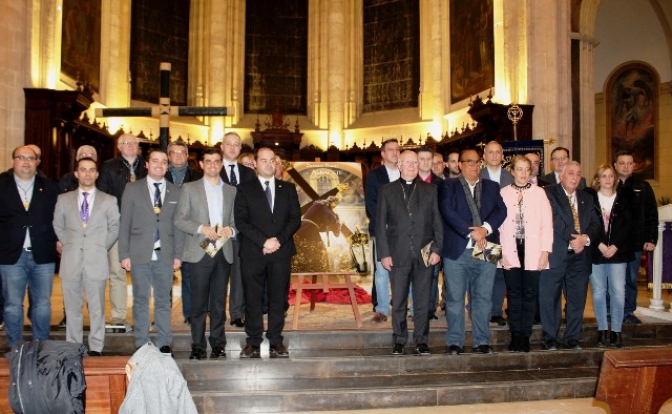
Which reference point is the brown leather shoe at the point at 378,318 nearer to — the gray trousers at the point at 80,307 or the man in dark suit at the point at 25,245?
the gray trousers at the point at 80,307

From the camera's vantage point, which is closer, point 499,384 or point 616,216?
point 499,384

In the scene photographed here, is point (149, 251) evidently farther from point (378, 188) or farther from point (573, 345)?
point (573, 345)

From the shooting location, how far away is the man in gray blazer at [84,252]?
448 centimetres

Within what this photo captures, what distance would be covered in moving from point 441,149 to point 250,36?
20.8ft

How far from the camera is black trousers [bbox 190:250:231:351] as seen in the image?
179 inches

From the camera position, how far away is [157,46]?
14.9 m

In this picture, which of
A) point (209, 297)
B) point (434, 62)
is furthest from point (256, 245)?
point (434, 62)

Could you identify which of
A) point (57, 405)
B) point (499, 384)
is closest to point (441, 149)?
point (499, 384)

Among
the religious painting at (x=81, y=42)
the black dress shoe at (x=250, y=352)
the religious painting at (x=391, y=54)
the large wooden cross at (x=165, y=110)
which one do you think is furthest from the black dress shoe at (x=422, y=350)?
the religious painting at (x=391, y=54)

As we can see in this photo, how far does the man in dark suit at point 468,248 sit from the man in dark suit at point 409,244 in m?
0.14

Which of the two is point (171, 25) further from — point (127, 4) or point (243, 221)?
point (243, 221)

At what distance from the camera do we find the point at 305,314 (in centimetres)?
608

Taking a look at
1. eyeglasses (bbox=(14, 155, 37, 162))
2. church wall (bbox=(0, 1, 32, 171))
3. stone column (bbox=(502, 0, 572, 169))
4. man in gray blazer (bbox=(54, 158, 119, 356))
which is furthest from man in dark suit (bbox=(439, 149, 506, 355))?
church wall (bbox=(0, 1, 32, 171))

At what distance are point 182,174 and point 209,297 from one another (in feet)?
3.96
